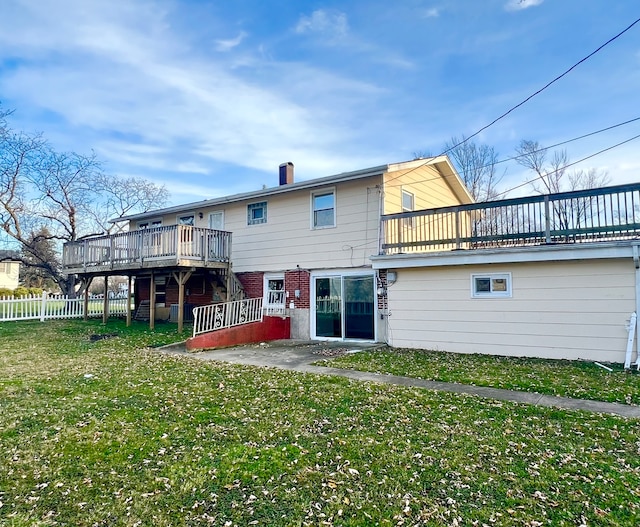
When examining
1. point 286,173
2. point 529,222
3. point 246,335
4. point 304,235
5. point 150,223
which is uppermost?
point 286,173

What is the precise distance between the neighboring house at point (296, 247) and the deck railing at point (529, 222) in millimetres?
527

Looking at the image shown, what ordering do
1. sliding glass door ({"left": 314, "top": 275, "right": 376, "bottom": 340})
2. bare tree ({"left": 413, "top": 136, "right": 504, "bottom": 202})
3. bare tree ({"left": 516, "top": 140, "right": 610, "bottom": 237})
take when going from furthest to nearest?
bare tree ({"left": 413, "top": 136, "right": 504, "bottom": 202}), bare tree ({"left": 516, "top": 140, "right": 610, "bottom": 237}), sliding glass door ({"left": 314, "top": 275, "right": 376, "bottom": 340})

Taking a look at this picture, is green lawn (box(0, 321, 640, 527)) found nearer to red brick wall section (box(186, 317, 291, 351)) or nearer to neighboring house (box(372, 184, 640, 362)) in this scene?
neighboring house (box(372, 184, 640, 362))

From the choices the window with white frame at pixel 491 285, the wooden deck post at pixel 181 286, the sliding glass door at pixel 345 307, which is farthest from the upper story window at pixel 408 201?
the wooden deck post at pixel 181 286

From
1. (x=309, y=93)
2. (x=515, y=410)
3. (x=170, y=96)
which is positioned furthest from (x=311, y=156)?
(x=515, y=410)

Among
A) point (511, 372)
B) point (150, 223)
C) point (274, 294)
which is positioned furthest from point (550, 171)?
point (150, 223)

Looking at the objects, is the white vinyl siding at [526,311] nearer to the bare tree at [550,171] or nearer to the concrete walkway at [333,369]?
the concrete walkway at [333,369]

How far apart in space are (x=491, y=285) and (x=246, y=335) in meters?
6.89

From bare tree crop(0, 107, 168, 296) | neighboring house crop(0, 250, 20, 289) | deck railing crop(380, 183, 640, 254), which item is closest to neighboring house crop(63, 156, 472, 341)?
deck railing crop(380, 183, 640, 254)

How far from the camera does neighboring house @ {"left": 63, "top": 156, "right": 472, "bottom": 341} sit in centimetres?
1201

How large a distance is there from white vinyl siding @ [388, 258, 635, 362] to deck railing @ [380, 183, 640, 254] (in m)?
0.61

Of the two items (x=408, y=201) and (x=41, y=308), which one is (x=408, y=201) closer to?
(x=408, y=201)

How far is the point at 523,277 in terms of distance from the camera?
927cm

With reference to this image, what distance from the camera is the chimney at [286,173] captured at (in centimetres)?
1523
